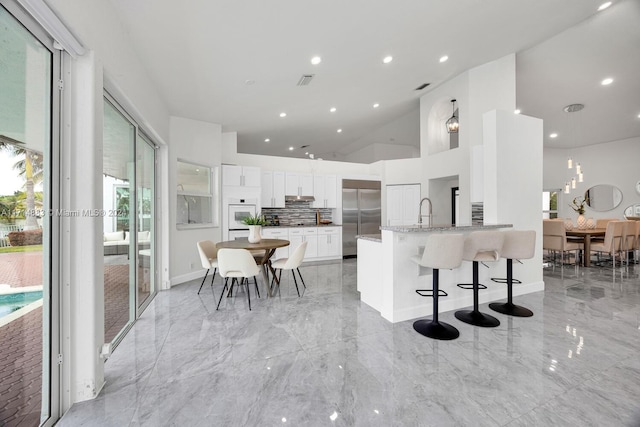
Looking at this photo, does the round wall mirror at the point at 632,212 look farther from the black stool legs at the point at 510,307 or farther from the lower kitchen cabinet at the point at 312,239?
the lower kitchen cabinet at the point at 312,239

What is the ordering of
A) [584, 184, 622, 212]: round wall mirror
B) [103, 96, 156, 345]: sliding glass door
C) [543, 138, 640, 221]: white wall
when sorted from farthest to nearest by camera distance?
[584, 184, 622, 212]: round wall mirror < [543, 138, 640, 221]: white wall < [103, 96, 156, 345]: sliding glass door

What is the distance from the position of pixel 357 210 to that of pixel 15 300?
603 centimetres

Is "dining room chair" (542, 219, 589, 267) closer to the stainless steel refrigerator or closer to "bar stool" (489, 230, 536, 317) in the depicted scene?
"bar stool" (489, 230, 536, 317)

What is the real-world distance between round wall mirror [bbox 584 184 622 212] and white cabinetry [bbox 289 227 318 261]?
30.6ft

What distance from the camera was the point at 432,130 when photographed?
18.3ft

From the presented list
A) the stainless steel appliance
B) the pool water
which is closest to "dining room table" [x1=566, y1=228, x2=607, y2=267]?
the stainless steel appliance

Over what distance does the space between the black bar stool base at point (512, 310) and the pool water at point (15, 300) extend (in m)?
4.15

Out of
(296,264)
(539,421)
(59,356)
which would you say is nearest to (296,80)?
(296,264)

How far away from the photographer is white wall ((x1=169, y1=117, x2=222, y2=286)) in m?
4.27

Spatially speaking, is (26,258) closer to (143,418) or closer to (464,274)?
(143,418)

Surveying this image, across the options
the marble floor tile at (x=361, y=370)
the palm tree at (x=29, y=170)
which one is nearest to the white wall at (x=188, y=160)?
the marble floor tile at (x=361, y=370)

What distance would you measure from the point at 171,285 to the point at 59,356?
8.86 feet

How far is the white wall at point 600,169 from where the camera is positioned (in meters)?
7.59

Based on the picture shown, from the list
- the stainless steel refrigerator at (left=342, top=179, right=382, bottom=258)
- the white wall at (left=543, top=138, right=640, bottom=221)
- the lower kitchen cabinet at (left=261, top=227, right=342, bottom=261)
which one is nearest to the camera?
the lower kitchen cabinet at (left=261, top=227, right=342, bottom=261)
